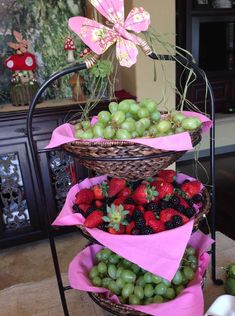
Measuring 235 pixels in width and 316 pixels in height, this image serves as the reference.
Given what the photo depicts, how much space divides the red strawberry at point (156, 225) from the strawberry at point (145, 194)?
92 millimetres

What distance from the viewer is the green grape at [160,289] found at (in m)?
0.96

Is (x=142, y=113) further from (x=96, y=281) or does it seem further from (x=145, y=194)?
(x=96, y=281)

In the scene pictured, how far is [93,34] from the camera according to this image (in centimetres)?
78

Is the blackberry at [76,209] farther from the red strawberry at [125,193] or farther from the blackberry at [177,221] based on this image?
the blackberry at [177,221]

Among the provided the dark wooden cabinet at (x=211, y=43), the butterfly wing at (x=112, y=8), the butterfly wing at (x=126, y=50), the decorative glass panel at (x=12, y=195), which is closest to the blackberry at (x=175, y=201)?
the butterfly wing at (x=126, y=50)

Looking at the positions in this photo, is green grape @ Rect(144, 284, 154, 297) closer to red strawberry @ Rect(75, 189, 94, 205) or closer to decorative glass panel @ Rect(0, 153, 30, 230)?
red strawberry @ Rect(75, 189, 94, 205)

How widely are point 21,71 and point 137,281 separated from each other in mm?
1369

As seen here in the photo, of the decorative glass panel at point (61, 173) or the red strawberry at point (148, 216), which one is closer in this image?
the red strawberry at point (148, 216)

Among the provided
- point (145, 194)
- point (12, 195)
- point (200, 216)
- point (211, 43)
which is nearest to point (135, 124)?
point (145, 194)

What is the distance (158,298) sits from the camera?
955 mm

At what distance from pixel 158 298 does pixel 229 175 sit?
7.40 ft

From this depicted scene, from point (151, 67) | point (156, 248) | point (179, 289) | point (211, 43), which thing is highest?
point (211, 43)

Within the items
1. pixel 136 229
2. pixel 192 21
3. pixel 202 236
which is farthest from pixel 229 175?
pixel 136 229

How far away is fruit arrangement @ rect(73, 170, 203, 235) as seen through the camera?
838mm
